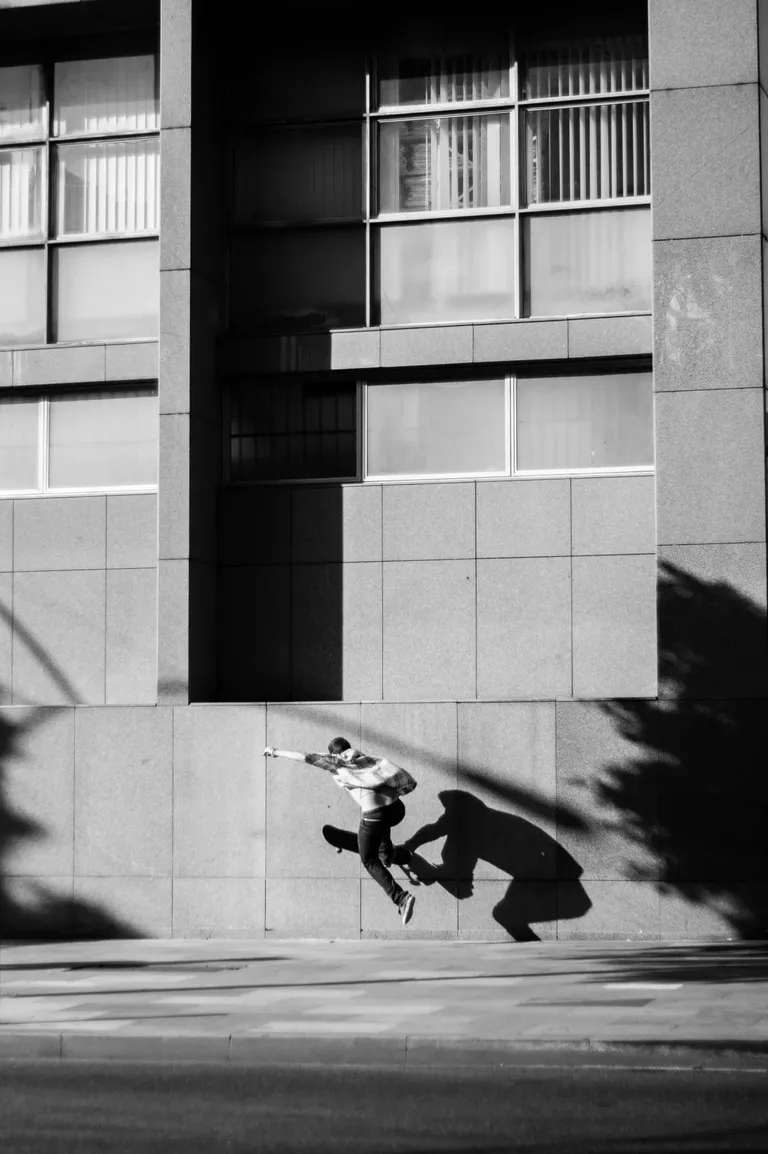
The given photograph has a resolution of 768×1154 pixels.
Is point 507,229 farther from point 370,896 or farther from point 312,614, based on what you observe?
point 370,896

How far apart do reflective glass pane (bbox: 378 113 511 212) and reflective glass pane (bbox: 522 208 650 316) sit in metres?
0.68

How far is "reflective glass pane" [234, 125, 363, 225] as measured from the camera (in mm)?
18312

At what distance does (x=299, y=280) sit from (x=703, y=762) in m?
6.80

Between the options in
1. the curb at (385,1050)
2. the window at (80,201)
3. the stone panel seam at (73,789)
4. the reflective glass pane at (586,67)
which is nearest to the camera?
the curb at (385,1050)

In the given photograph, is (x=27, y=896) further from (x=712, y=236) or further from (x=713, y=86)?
(x=713, y=86)

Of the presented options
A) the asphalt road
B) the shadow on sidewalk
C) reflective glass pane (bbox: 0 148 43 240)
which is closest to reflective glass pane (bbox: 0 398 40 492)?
reflective glass pane (bbox: 0 148 43 240)

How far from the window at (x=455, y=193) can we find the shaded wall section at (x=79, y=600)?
2.67 meters

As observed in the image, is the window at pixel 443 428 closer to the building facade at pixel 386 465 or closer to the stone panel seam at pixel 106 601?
the building facade at pixel 386 465

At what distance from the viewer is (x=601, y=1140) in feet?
25.1

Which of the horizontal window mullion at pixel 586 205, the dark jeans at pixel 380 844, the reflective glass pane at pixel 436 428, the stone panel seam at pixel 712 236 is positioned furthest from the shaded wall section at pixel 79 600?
the stone panel seam at pixel 712 236

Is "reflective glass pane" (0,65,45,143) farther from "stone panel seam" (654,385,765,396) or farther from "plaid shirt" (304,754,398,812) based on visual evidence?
"plaid shirt" (304,754,398,812)

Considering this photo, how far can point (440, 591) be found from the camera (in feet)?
57.4

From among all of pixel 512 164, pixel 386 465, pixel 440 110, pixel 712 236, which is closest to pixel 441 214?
pixel 512 164

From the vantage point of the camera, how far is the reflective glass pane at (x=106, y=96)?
1884 centimetres
